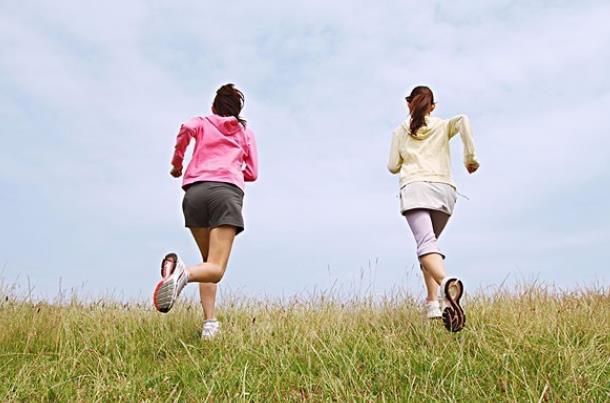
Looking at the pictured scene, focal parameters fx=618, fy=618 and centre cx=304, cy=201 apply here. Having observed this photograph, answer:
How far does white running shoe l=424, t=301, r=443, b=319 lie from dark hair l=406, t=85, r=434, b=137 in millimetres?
1580

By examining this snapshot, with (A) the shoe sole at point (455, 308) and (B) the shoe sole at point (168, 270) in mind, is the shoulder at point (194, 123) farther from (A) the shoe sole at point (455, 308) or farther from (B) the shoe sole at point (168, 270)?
(A) the shoe sole at point (455, 308)

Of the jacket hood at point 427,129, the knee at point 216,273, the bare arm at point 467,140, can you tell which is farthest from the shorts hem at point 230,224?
the bare arm at point 467,140

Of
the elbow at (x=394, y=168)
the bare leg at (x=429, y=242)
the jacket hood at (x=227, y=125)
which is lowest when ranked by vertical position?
the bare leg at (x=429, y=242)

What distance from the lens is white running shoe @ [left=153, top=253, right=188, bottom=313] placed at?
462cm

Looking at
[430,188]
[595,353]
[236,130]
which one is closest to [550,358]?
[595,353]

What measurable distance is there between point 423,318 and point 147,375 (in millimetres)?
2441

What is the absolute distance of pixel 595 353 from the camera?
178 inches

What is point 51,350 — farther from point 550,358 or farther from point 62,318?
point 550,358

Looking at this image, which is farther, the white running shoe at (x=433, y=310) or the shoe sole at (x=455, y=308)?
the white running shoe at (x=433, y=310)

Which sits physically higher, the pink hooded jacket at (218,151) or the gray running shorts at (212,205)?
the pink hooded jacket at (218,151)

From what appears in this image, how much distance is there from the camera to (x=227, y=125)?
5.88m

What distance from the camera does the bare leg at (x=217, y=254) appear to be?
530 centimetres

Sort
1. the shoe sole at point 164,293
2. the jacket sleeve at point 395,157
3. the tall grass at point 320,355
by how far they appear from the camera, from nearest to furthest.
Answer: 1. the tall grass at point 320,355
2. the shoe sole at point 164,293
3. the jacket sleeve at point 395,157

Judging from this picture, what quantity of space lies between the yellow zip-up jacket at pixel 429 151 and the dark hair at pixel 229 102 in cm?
155
